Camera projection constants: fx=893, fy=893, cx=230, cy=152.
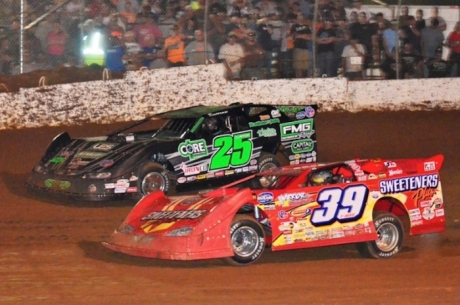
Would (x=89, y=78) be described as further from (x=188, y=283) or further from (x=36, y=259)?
(x=188, y=283)

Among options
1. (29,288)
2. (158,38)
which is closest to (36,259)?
(29,288)

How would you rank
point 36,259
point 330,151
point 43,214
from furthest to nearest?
point 330,151
point 43,214
point 36,259

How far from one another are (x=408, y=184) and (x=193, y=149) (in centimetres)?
385

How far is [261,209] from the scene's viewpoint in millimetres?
8453

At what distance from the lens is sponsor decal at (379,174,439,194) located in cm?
902

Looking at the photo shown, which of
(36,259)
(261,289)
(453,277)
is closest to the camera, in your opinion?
(261,289)

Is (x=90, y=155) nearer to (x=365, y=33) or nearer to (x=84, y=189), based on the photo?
(x=84, y=189)

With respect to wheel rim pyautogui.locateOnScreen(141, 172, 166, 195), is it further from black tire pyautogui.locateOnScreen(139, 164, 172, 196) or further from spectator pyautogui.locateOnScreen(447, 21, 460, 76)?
spectator pyautogui.locateOnScreen(447, 21, 460, 76)

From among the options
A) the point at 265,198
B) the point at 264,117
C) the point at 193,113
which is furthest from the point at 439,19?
the point at 265,198

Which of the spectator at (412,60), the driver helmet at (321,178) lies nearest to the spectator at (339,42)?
the spectator at (412,60)

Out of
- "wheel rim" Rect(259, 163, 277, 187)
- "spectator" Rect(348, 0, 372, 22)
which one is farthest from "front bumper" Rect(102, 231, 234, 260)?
"spectator" Rect(348, 0, 372, 22)

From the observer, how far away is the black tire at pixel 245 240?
27.3ft

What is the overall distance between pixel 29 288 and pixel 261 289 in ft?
6.59

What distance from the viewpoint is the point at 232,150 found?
41.3 ft
